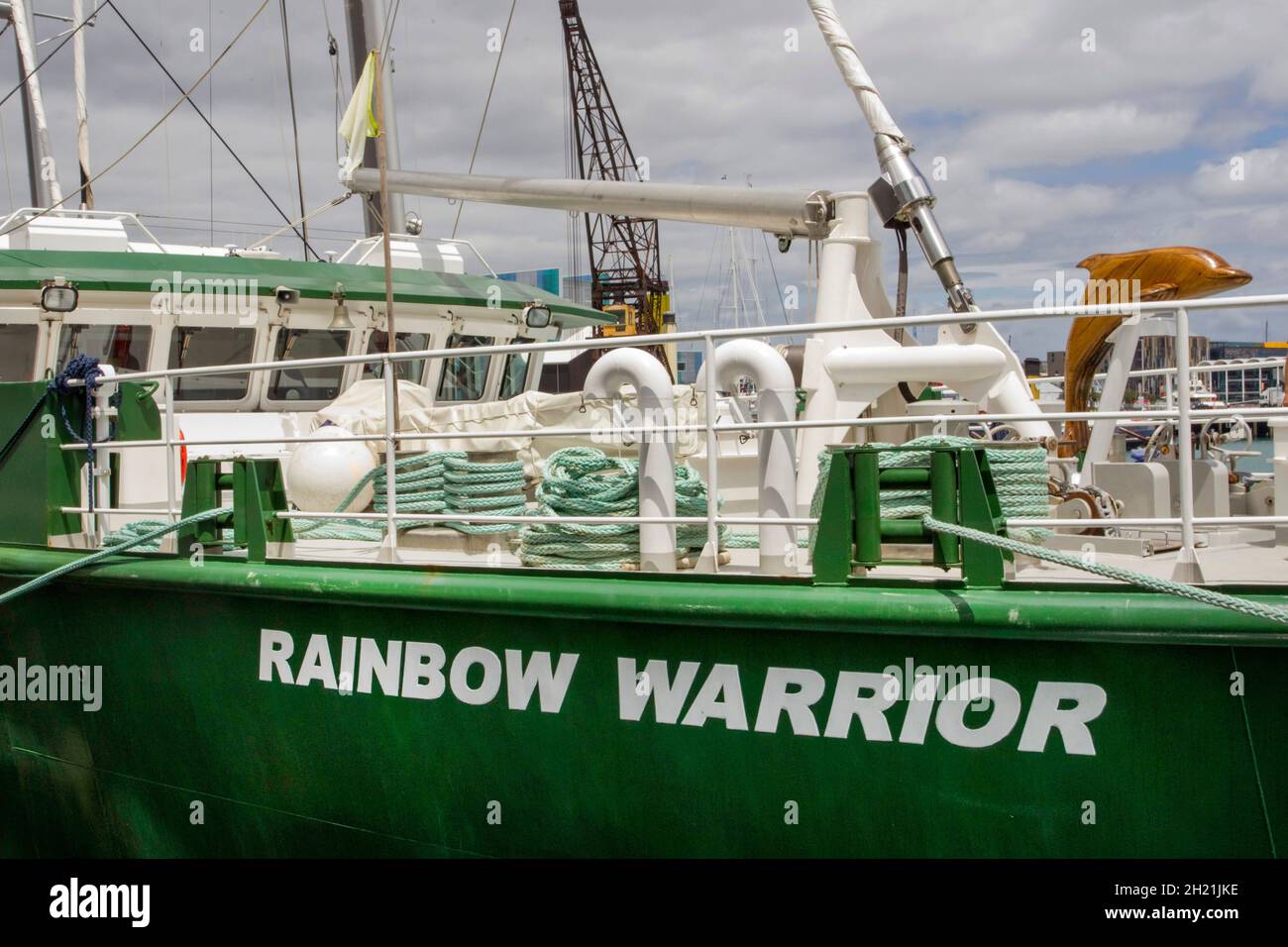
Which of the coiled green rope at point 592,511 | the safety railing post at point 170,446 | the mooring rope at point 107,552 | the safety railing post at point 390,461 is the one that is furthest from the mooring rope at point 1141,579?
the safety railing post at point 170,446

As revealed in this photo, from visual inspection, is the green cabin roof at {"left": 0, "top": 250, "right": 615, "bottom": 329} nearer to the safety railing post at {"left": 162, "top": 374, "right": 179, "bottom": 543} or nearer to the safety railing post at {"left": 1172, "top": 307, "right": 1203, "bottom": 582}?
the safety railing post at {"left": 162, "top": 374, "right": 179, "bottom": 543}

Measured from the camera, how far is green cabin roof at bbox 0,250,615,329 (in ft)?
23.6

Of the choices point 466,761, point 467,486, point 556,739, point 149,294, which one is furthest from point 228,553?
point 149,294

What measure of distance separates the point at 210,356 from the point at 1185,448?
20.1 feet

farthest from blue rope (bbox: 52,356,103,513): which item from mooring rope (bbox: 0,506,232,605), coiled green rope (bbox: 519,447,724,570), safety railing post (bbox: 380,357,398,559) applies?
coiled green rope (bbox: 519,447,724,570)

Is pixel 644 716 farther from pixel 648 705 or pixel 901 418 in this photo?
pixel 901 418

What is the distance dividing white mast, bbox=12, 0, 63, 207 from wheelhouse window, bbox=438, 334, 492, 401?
485cm

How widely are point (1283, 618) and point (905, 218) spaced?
10.2 feet

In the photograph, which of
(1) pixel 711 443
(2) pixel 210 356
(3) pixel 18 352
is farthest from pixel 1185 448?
(3) pixel 18 352

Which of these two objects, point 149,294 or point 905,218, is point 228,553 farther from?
point 905,218

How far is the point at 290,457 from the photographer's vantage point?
607cm

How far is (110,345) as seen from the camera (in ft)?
24.2
